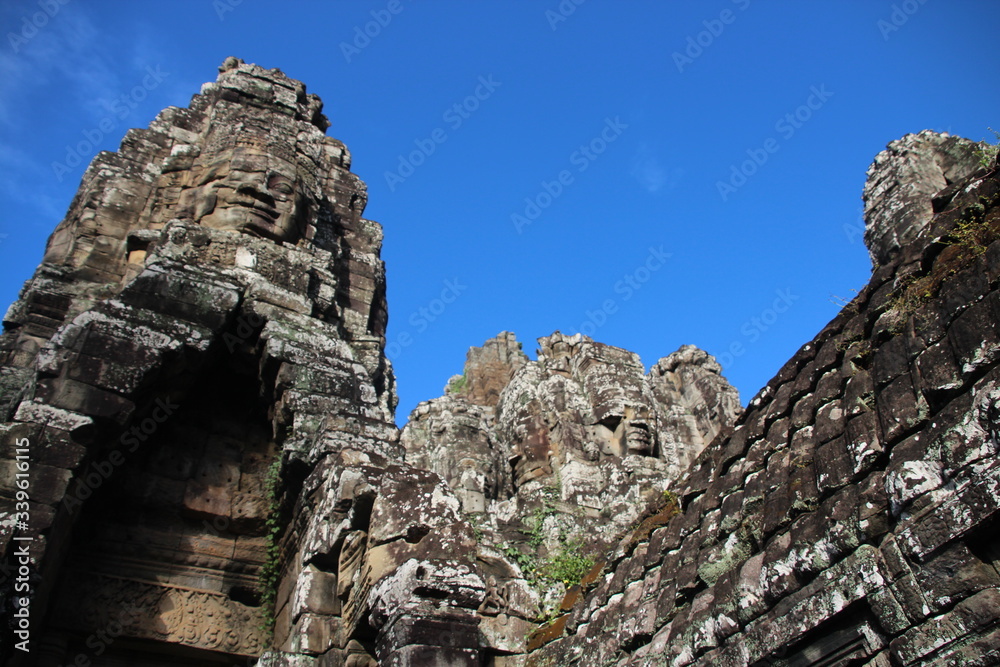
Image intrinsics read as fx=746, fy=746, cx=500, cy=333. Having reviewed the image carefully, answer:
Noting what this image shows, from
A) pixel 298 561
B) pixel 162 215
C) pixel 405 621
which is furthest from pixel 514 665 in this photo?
pixel 162 215

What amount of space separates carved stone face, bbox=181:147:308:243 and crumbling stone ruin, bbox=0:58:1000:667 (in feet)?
0.15

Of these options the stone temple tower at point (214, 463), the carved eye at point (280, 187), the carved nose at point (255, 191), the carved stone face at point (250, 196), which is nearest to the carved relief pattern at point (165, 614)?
the stone temple tower at point (214, 463)

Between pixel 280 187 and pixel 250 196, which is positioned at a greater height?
pixel 280 187

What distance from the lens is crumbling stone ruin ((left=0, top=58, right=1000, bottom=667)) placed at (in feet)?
11.7

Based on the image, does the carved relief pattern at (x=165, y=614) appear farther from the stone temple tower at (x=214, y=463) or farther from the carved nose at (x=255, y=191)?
the carved nose at (x=255, y=191)

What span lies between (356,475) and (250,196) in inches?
193

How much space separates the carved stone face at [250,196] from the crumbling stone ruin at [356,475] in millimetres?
45

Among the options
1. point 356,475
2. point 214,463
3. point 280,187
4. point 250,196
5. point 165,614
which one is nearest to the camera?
point 356,475

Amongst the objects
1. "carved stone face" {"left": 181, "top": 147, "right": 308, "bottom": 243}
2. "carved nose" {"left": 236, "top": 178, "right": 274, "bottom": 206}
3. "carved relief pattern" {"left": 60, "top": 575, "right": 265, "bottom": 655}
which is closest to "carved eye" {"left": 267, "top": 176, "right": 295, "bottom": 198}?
"carved stone face" {"left": 181, "top": 147, "right": 308, "bottom": 243}

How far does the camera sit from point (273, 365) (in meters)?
7.76

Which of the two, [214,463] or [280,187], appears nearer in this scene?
[214,463]

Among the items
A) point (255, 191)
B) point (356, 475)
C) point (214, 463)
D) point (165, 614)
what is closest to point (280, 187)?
point (255, 191)

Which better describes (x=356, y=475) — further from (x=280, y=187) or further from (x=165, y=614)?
(x=280, y=187)

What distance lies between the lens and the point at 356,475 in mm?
6445
